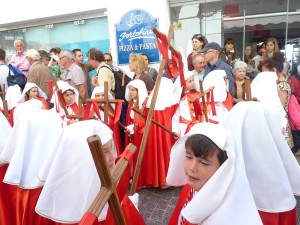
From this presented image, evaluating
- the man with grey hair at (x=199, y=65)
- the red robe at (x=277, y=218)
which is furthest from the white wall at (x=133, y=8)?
the red robe at (x=277, y=218)

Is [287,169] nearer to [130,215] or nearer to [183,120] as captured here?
[130,215]

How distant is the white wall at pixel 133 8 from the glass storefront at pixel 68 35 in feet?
2.35

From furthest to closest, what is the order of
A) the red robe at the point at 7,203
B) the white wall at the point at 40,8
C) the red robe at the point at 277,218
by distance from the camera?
the white wall at the point at 40,8 → the red robe at the point at 7,203 → the red robe at the point at 277,218

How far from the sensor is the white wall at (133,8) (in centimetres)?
730

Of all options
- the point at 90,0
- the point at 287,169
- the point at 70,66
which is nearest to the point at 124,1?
the point at 90,0

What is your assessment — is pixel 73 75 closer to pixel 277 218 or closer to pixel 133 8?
pixel 133 8

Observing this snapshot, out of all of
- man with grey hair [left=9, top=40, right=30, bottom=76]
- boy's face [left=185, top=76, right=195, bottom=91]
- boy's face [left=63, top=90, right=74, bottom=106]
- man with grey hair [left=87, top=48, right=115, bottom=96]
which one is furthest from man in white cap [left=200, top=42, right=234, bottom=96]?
man with grey hair [left=9, top=40, right=30, bottom=76]

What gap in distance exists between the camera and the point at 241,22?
7527 mm

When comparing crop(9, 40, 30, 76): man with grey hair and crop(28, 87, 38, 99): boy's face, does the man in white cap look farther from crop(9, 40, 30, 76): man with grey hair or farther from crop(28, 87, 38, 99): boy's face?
crop(9, 40, 30, 76): man with grey hair

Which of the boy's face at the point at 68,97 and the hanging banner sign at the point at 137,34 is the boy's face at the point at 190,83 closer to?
the boy's face at the point at 68,97

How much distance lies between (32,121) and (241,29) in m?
6.88

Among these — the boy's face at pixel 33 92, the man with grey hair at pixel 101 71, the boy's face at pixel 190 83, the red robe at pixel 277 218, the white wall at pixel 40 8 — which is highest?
the white wall at pixel 40 8

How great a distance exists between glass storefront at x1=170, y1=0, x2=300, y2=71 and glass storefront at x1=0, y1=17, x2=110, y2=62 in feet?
8.04

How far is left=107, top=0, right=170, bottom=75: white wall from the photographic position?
7.30m
